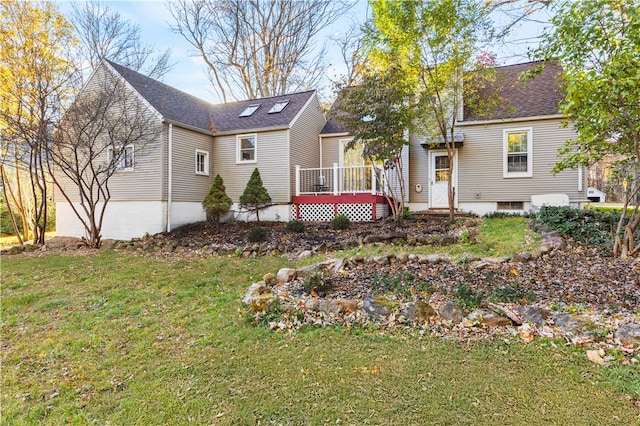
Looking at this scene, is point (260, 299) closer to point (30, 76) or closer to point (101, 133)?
point (101, 133)

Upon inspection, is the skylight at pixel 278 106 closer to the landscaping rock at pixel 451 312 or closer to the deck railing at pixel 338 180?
the deck railing at pixel 338 180

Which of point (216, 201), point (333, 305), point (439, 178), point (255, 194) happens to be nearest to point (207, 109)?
point (216, 201)

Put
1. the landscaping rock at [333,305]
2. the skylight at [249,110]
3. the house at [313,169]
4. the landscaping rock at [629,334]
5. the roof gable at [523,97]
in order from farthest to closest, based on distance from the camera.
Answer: the skylight at [249,110] → the house at [313,169] → the roof gable at [523,97] → the landscaping rock at [333,305] → the landscaping rock at [629,334]

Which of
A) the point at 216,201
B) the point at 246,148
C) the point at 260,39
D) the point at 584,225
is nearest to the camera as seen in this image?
the point at 584,225

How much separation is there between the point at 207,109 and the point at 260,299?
Result: 12.5m

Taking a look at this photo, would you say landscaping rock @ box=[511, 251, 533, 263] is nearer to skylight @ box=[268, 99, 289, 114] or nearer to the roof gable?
the roof gable

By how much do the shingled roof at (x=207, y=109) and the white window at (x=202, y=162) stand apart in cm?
88

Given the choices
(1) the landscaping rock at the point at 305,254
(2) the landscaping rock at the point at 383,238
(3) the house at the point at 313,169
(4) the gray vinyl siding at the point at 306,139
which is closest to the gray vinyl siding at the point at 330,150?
(3) the house at the point at 313,169

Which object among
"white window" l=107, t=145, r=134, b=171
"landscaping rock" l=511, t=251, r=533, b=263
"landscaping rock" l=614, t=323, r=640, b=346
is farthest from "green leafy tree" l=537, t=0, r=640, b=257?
"white window" l=107, t=145, r=134, b=171

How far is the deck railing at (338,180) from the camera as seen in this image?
10.9 m

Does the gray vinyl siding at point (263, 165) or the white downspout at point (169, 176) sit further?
the gray vinyl siding at point (263, 165)

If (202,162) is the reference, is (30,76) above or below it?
above

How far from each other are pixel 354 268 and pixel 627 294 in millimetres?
3309

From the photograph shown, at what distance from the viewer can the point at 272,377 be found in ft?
8.90
